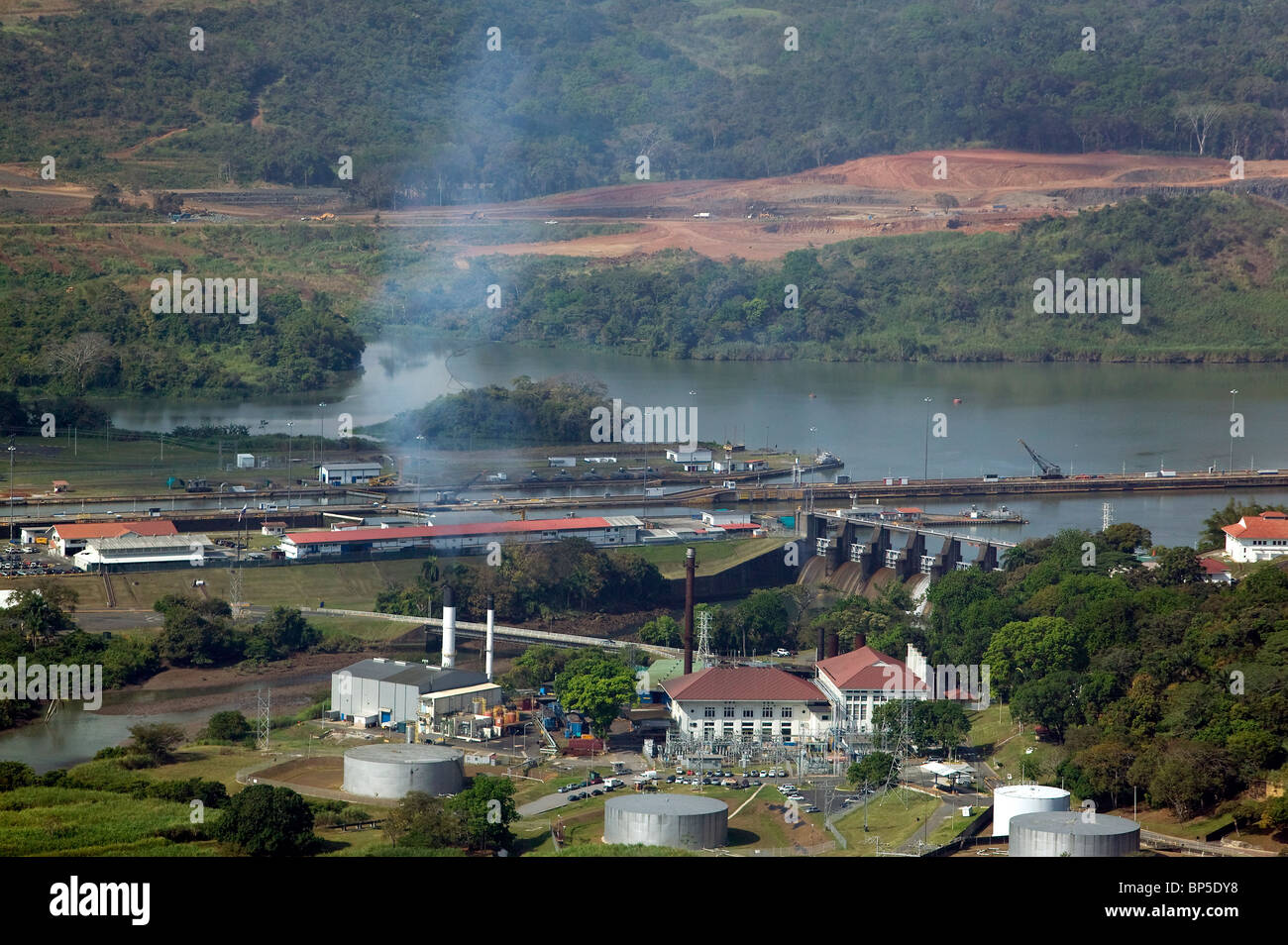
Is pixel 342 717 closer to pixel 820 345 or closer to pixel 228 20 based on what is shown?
pixel 820 345

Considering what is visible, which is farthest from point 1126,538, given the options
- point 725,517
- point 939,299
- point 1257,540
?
point 939,299

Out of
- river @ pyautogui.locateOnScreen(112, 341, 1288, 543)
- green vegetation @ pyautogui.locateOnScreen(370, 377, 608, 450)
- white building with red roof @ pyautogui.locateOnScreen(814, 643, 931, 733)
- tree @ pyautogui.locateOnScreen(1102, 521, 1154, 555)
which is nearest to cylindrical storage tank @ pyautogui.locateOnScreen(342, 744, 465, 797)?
white building with red roof @ pyautogui.locateOnScreen(814, 643, 931, 733)

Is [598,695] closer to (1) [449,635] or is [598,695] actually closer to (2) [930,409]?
(1) [449,635]

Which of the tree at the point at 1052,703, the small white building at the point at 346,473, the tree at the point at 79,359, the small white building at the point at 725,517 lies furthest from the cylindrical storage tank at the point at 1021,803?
the tree at the point at 79,359

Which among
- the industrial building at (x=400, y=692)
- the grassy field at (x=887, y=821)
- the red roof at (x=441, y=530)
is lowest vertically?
the grassy field at (x=887, y=821)

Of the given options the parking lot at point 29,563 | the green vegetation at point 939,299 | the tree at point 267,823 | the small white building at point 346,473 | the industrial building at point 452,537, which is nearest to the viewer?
the tree at point 267,823

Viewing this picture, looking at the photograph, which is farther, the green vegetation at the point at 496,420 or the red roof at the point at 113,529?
the green vegetation at the point at 496,420

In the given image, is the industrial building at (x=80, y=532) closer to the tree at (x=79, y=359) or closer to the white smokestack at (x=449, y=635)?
the white smokestack at (x=449, y=635)
